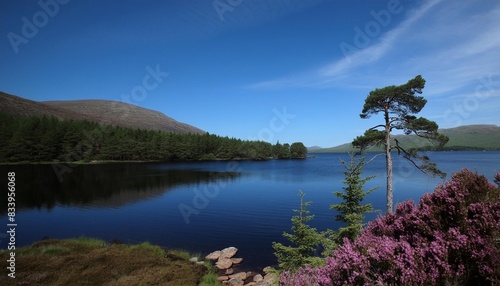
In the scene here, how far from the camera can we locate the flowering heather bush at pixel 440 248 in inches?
165

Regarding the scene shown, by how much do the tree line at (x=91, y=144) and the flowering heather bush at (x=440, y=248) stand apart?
13778 centimetres

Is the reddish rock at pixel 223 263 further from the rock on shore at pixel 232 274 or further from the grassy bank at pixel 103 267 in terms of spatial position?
the grassy bank at pixel 103 267

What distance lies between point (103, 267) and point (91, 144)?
13574 centimetres

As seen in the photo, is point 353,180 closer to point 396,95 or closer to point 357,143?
point 357,143

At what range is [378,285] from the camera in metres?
4.38

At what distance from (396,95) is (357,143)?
5131 mm

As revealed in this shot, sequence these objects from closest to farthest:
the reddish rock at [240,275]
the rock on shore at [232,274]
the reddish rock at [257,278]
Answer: the rock on shore at [232,274] < the reddish rock at [257,278] < the reddish rock at [240,275]

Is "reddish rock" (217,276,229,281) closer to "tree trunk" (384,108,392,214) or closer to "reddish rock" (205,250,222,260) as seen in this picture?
"reddish rock" (205,250,222,260)

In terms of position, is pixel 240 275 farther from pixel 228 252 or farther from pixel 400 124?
pixel 400 124

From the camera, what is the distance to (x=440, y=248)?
14.4 ft

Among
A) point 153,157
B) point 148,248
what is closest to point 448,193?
point 148,248

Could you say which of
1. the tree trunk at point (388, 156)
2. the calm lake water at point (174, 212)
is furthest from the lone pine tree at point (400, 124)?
the calm lake water at point (174, 212)

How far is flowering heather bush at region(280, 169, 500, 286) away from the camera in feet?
13.7

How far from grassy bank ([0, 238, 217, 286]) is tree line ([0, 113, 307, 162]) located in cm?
11372
